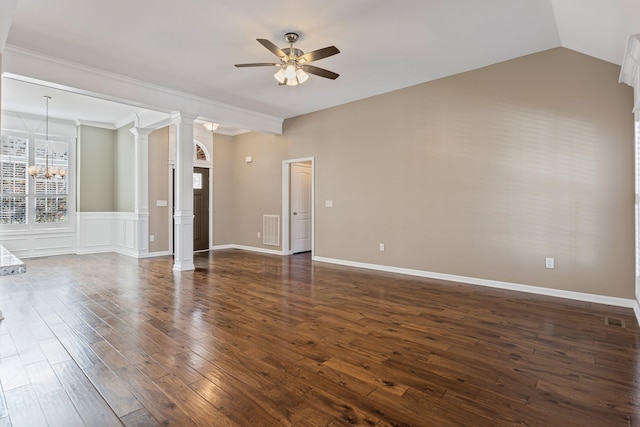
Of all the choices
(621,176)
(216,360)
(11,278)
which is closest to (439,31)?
(621,176)

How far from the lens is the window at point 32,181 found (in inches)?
255

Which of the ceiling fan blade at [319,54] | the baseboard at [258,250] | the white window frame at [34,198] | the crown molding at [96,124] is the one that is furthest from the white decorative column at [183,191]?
the white window frame at [34,198]

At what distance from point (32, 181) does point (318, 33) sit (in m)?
6.93


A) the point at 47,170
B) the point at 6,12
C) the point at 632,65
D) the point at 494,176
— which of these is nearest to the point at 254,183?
the point at 47,170

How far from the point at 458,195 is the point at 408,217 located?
834 millimetres

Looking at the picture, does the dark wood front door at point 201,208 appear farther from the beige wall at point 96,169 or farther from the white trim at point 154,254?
the beige wall at point 96,169

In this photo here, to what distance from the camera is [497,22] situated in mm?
3266

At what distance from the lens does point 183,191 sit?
17.8 feet

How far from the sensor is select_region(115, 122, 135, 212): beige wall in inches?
279

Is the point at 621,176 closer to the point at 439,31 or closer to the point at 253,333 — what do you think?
the point at 439,31

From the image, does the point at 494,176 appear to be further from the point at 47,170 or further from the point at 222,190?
the point at 47,170

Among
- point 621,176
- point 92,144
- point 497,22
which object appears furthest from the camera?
point 92,144

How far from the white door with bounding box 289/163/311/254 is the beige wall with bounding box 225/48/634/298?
1.01 meters

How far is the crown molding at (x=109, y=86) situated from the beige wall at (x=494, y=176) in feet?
6.10
